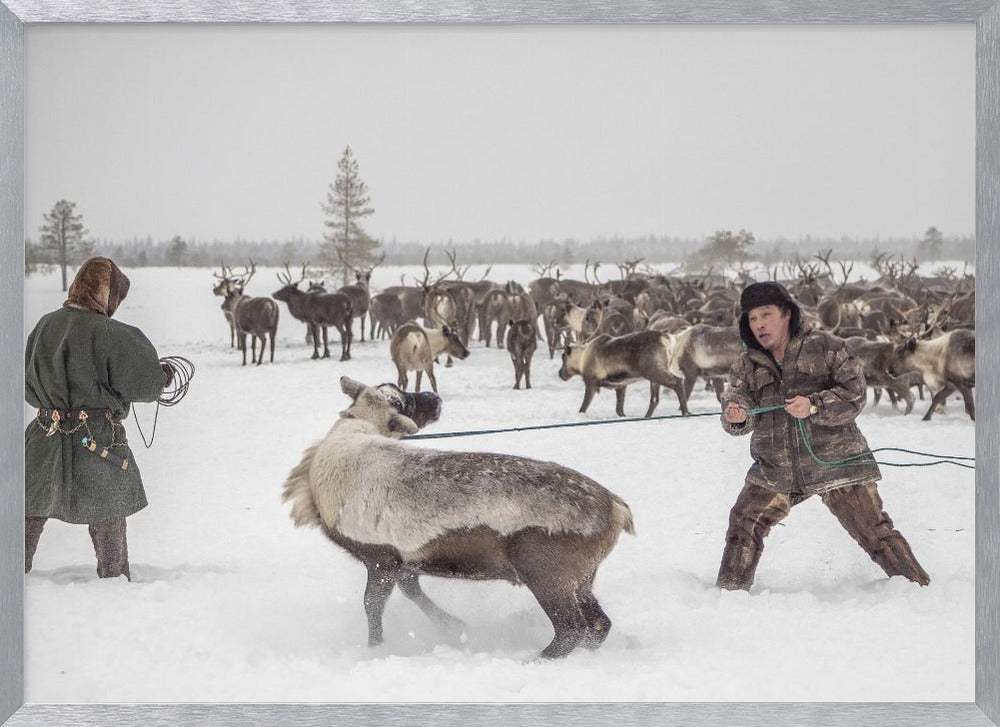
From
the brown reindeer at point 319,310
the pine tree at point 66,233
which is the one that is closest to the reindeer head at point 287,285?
the brown reindeer at point 319,310

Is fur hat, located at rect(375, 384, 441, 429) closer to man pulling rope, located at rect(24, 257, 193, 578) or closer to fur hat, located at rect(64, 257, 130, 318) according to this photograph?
man pulling rope, located at rect(24, 257, 193, 578)

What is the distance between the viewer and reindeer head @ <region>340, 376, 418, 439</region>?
9.75ft

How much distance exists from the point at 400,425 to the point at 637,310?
5.20 feet

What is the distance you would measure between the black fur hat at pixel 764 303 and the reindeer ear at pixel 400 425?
41.4 inches

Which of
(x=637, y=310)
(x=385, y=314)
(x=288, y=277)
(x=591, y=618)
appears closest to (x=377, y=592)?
(x=591, y=618)

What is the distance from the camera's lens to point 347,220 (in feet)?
10.4

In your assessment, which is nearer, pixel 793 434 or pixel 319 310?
pixel 793 434

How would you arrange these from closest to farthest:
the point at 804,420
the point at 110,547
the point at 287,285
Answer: the point at 804,420
the point at 110,547
the point at 287,285

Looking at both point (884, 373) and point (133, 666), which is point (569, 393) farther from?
point (133, 666)

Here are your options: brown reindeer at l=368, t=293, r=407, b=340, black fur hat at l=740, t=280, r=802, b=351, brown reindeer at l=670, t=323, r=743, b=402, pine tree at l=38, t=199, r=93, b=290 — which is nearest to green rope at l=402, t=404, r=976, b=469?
black fur hat at l=740, t=280, r=802, b=351

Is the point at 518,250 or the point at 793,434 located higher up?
the point at 518,250

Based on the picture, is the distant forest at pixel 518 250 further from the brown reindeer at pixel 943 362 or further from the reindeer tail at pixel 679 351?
the reindeer tail at pixel 679 351

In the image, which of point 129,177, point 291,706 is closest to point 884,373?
point 291,706

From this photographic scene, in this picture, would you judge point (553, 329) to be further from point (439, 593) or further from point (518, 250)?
point (439, 593)
